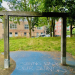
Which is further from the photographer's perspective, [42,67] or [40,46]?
[40,46]

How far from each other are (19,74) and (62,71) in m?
2.62

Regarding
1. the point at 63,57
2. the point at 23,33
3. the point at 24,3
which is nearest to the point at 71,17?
the point at 63,57

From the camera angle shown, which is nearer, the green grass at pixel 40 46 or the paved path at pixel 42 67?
the paved path at pixel 42 67

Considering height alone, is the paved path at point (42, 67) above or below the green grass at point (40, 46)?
below

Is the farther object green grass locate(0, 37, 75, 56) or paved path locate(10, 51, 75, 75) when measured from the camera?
green grass locate(0, 37, 75, 56)

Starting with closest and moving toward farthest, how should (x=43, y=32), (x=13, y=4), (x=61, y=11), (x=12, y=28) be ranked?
(x=61, y=11) → (x=13, y=4) → (x=12, y=28) → (x=43, y=32)

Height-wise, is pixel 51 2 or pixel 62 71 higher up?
pixel 51 2

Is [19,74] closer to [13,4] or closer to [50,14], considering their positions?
[50,14]

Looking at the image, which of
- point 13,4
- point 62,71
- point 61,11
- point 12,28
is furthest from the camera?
point 12,28

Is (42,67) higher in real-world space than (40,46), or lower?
lower

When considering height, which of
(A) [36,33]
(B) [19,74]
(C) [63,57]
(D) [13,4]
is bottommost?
(B) [19,74]

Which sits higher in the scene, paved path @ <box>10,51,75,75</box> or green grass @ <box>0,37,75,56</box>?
green grass @ <box>0,37,75,56</box>

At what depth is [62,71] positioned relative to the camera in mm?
5578

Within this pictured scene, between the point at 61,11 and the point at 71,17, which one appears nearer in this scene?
the point at 71,17
